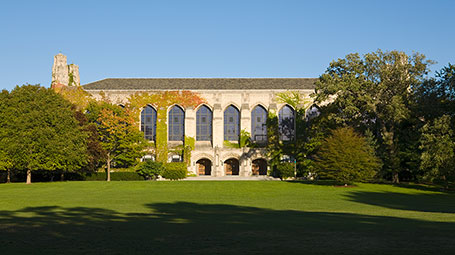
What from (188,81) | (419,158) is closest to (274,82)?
(188,81)

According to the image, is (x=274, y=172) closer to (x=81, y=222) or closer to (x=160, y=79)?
(x=160, y=79)

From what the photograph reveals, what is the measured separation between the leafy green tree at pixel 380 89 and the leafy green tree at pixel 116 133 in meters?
21.4

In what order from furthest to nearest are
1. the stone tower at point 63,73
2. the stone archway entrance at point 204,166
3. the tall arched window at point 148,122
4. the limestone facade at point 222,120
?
1. the stone tower at point 63,73
2. the stone archway entrance at point 204,166
3. the tall arched window at point 148,122
4. the limestone facade at point 222,120

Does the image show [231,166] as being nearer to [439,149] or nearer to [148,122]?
[148,122]

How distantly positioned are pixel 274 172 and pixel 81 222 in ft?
138

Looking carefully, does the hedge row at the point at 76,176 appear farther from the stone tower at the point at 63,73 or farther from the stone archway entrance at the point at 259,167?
the stone tower at the point at 63,73

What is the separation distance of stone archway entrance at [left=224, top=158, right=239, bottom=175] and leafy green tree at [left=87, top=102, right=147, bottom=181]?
36.2ft

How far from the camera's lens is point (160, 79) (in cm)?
6222

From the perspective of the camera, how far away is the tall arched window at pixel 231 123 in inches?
2285

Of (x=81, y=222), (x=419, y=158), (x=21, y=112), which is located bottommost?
(x=81, y=222)

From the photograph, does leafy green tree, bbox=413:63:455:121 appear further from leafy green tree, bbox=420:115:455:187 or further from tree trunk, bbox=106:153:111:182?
tree trunk, bbox=106:153:111:182

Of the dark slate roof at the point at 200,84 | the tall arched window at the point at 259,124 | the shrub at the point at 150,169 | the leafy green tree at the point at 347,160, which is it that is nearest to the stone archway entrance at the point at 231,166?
the tall arched window at the point at 259,124

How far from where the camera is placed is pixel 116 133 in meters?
51.6

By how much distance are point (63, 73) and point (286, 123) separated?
100 feet
